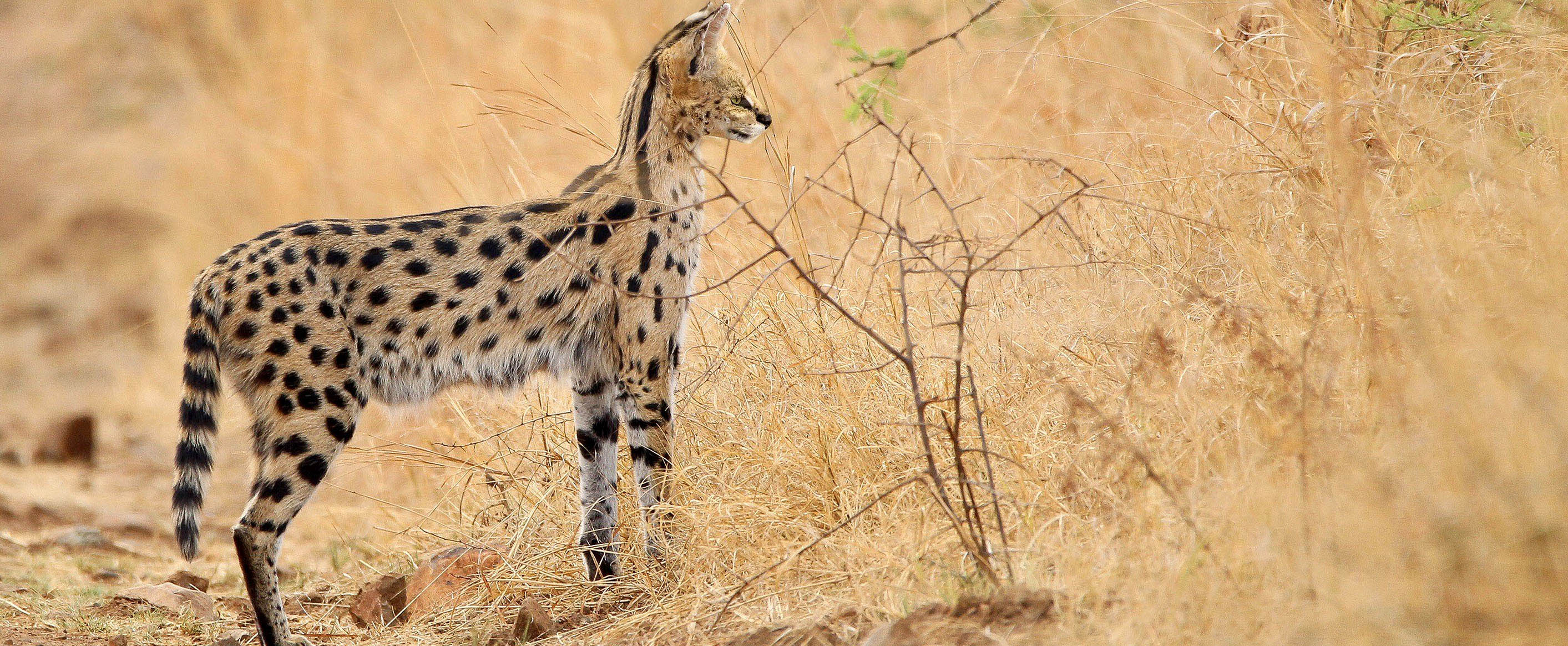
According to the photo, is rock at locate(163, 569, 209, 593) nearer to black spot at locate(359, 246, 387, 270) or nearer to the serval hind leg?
the serval hind leg

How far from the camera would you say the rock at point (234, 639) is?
16.3 feet

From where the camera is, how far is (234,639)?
5023 mm

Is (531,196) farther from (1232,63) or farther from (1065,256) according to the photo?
(1232,63)

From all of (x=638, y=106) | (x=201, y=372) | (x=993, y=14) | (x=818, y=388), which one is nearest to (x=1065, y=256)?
(x=818, y=388)

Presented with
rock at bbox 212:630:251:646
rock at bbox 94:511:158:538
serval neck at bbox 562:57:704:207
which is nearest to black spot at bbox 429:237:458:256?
serval neck at bbox 562:57:704:207

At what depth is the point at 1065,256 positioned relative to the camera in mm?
5730

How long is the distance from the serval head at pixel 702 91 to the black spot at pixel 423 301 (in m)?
1.16

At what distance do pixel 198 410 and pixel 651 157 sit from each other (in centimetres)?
196

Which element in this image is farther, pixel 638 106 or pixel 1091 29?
pixel 1091 29

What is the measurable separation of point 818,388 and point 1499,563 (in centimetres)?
273

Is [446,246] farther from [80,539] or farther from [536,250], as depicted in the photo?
[80,539]

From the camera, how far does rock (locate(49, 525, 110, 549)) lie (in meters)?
6.77

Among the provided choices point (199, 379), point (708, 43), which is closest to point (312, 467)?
point (199, 379)

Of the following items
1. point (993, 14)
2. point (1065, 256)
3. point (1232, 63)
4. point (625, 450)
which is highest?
point (993, 14)
